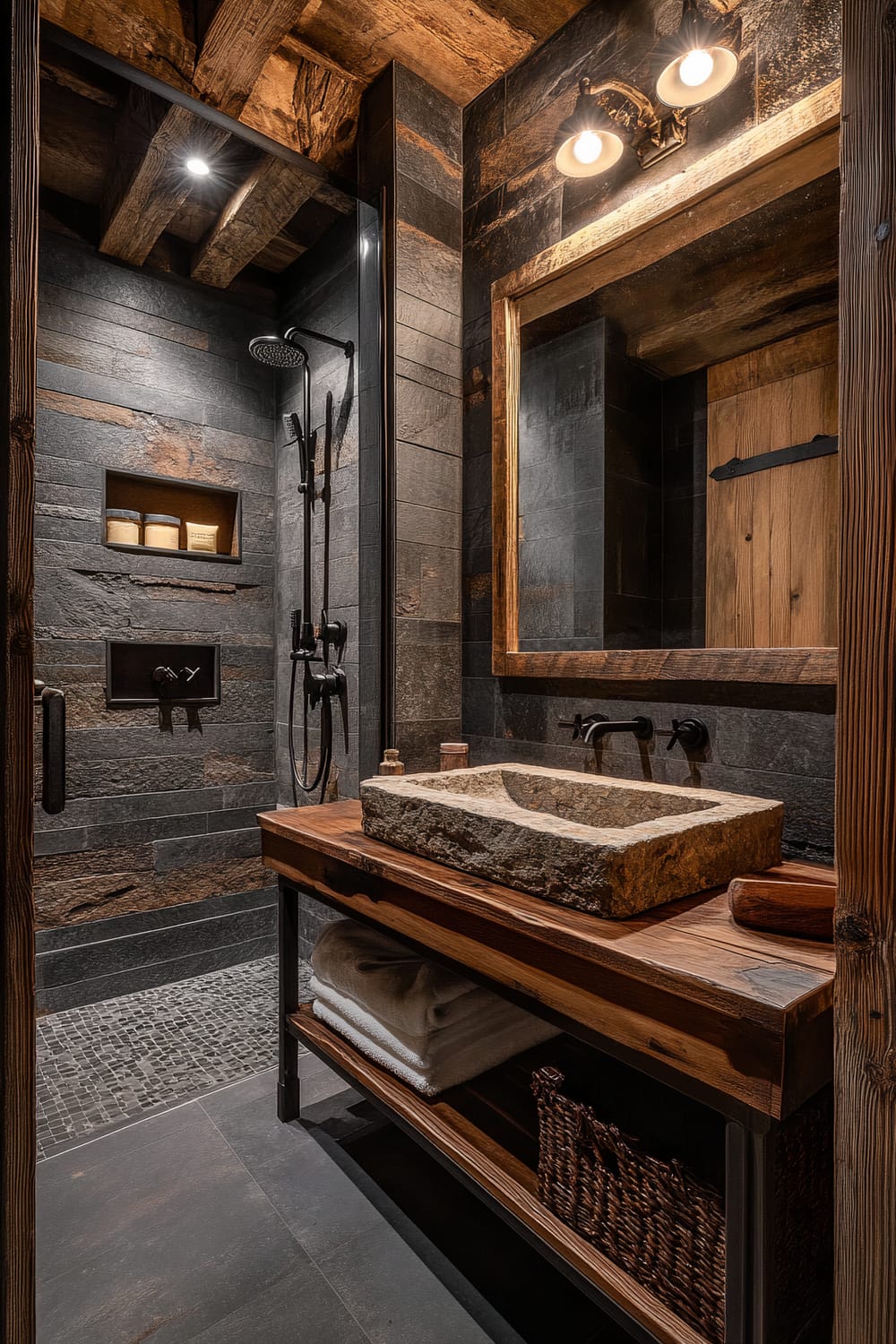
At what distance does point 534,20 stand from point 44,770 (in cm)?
212

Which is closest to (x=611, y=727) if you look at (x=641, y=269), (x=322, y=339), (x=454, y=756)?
(x=454, y=756)

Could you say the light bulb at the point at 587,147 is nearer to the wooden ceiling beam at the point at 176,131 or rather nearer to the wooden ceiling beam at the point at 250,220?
the wooden ceiling beam at the point at 176,131

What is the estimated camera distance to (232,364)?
267 centimetres

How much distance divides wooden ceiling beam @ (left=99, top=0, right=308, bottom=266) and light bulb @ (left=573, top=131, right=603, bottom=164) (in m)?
0.71

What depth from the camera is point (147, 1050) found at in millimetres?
2014

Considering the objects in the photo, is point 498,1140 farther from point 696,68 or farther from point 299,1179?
point 696,68

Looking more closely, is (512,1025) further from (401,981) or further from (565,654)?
(565,654)

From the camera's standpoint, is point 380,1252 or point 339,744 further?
point 339,744

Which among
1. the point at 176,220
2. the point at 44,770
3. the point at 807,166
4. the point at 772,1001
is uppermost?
the point at 176,220

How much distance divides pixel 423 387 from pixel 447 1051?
164 cm

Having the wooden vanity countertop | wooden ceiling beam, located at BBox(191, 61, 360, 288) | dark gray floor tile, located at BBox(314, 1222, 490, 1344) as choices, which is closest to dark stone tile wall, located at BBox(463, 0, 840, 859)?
the wooden vanity countertop

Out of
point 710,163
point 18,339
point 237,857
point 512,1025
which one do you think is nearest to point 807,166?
point 710,163

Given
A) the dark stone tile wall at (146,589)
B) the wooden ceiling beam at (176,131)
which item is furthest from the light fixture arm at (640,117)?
the dark stone tile wall at (146,589)

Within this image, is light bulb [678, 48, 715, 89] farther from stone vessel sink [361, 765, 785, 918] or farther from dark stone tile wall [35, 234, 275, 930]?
dark stone tile wall [35, 234, 275, 930]
